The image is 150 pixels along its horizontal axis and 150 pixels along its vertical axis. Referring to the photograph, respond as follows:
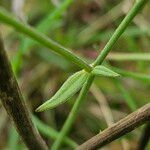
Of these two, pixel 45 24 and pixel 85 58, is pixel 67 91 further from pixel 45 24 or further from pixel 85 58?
pixel 85 58

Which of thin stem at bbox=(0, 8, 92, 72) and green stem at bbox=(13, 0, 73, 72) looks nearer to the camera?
thin stem at bbox=(0, 8, 92, 72)

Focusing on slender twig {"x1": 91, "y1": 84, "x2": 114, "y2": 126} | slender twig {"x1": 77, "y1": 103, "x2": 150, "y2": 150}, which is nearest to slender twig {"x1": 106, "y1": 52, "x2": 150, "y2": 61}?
slender twig {"x1": 91, "y1": 84, "x2": 114, "y2": 126}

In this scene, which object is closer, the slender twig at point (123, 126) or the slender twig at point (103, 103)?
the slender twig at point (123, 126)

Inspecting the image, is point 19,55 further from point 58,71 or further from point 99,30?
point 99,30

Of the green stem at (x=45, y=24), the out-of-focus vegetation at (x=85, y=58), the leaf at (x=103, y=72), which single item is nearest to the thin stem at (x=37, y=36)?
the leaf at (x=103, y=72)

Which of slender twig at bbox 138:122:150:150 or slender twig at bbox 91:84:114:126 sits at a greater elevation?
slender twig at bbox 138:122:150:150

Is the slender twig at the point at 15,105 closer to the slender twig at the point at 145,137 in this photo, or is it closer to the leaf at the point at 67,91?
the leaf at the point at 67,91

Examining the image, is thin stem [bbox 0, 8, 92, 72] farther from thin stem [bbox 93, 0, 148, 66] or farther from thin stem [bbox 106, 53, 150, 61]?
thin stem [bbox 106, 53, 150, 61]
